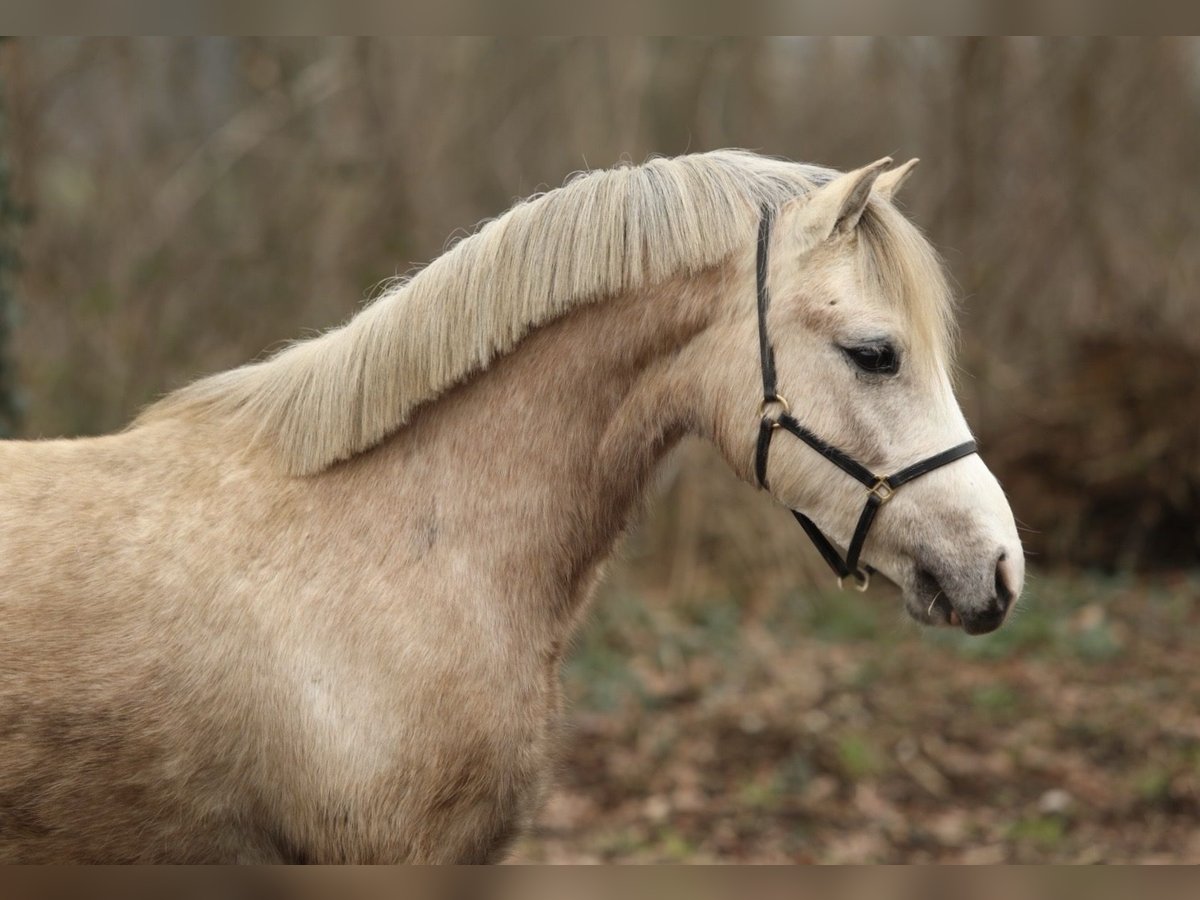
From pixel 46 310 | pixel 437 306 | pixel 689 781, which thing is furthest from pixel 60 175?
pixel 437 306

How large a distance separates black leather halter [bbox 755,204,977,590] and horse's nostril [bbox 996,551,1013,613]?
0.84 ft

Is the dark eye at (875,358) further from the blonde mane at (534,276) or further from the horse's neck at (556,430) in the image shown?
the horse's neck at (556,430)

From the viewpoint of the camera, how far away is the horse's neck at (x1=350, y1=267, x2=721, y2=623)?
113 inches

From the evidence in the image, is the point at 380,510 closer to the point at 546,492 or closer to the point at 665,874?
the point at 546,492

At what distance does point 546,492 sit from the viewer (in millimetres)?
2902

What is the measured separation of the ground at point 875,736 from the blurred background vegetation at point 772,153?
25mm

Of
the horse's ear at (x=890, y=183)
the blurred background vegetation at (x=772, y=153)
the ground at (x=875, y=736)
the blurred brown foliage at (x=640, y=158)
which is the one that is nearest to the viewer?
the horse's ear at (x=890, y=183)

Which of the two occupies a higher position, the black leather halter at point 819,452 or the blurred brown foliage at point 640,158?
the blurred brown foliage at point 640,158

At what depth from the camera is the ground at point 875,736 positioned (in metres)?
5.45

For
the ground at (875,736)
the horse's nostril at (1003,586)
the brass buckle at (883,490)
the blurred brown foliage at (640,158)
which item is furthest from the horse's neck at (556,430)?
the blurred brown foliage at (640,158)

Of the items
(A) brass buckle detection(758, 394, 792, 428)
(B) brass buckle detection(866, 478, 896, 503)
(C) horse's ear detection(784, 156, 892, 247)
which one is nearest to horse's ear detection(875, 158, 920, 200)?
(C) horse's ear detection(784, 156, 892, 247)

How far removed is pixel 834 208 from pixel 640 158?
6.02 meters

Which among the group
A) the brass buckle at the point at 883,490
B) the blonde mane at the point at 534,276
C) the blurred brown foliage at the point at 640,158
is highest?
the blurred brown foliage at the point at 640,158

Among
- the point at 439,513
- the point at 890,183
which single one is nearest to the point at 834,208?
the point at 890,183
